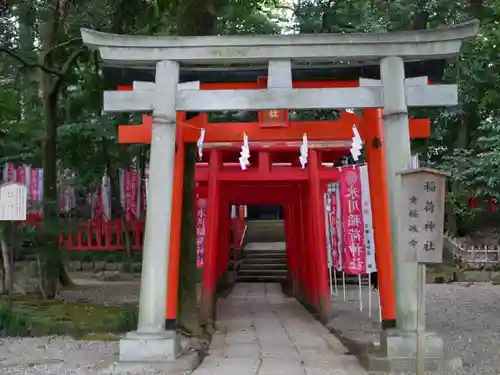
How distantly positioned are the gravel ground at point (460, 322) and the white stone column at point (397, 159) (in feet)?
2.72

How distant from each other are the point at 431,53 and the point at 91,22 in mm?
8976

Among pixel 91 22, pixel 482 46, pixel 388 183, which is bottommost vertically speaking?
pixel 388 183

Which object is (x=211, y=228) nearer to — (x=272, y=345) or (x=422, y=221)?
(x=272, y=345)

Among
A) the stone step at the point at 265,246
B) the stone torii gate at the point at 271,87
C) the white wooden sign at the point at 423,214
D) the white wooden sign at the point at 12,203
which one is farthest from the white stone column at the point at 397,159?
the stone step at the point at 265,246

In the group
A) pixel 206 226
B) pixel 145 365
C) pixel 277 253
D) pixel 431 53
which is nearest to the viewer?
pixel 145 365

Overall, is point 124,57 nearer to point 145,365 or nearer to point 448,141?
point 145,365

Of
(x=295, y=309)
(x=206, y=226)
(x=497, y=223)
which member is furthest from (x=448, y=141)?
(x=206, y=226)

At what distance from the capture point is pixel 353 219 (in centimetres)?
1122

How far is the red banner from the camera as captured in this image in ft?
35.4

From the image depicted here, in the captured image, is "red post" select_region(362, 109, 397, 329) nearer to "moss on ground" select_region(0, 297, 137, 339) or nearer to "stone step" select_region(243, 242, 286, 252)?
"moss on ground" select_region(0, 297, 137, 339)

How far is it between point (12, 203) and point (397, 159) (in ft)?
19.3

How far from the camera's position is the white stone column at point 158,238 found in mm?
6789

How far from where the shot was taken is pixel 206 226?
12.1 m

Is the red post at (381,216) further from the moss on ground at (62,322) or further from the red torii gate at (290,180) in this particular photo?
the moss on ground at (62,322)
